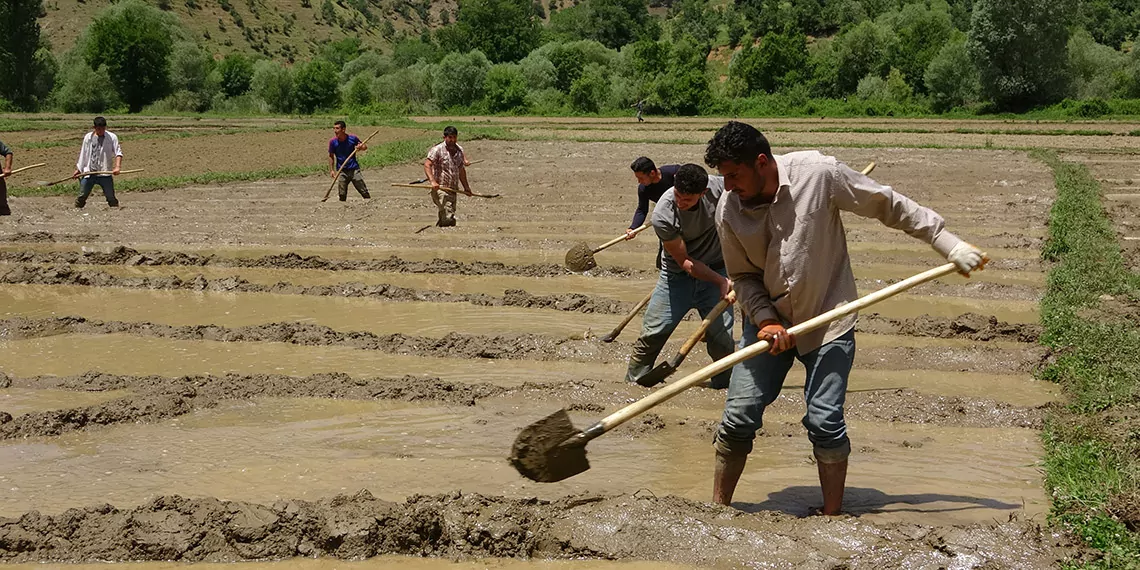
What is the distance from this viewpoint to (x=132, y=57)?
4997 cm

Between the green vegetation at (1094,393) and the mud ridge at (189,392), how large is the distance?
333 cm

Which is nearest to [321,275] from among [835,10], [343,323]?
[343,323]

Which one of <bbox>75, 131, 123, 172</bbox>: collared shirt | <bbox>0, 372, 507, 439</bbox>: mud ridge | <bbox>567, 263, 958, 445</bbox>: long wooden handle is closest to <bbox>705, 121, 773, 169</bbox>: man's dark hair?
<bbox>567, 263, 958, 445</bbox>: long wooden handle

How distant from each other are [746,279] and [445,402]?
2.65 meters

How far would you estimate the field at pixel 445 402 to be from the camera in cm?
450

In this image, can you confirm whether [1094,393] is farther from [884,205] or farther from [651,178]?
[651,178]

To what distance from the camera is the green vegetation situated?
4.19 metres

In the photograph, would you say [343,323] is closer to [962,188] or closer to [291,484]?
[291,484]

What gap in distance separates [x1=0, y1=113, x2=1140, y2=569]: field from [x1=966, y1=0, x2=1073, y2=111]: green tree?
24.7 meters

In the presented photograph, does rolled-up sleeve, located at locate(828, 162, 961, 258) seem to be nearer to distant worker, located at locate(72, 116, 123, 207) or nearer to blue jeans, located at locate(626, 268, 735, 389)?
blue jeans, located at locate(626, 268, 735, 389)

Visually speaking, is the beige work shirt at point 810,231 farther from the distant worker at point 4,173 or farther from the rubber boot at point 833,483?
the distant worker at point 4,173

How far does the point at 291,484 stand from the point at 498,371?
2.32 metres

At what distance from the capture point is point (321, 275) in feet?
36.4

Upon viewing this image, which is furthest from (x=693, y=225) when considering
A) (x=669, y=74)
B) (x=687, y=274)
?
(x=669, y=74)
